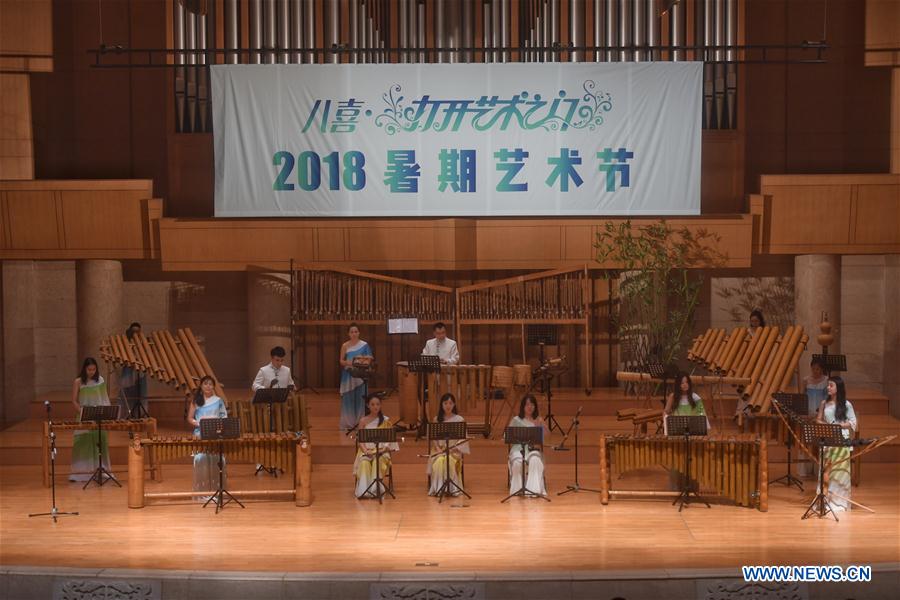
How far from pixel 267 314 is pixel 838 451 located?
23.4 feet

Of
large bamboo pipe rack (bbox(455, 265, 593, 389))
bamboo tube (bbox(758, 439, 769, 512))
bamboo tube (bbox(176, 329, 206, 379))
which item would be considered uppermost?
large bamboo pipe rack (bbox(455, 265, 593, 389))

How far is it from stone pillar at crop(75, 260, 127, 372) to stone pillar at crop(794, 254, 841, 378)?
328 inches


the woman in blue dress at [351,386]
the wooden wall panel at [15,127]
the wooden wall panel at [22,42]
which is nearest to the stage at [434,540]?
the woman in blue dress at [351,386]

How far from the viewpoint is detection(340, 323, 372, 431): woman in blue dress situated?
12.0m

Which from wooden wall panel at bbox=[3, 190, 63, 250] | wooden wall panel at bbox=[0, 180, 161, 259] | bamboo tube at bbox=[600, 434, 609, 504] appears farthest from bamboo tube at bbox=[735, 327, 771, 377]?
wooden wall panel at bbox=[3, 190, 63, 250]

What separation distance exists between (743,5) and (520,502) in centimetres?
712

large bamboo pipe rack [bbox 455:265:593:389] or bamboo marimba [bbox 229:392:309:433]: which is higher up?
large bamboo pipe rack [bbox 455:265:593:389]

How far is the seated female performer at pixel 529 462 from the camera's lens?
33.2 ft

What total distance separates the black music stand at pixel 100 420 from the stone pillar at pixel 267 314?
11.0 feet

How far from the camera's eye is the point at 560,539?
883cm

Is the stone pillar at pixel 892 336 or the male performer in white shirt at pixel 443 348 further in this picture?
the stone pillar at pixel 892 336

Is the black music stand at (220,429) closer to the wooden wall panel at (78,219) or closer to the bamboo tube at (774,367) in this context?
the wooden wall panel at (78,219)

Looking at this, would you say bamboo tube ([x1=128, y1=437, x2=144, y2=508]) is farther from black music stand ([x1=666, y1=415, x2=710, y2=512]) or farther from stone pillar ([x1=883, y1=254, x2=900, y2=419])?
stone pillar ([x1=883, y1=254, x2=900, y2=419])

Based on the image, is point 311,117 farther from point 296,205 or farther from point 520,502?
point 520,502
